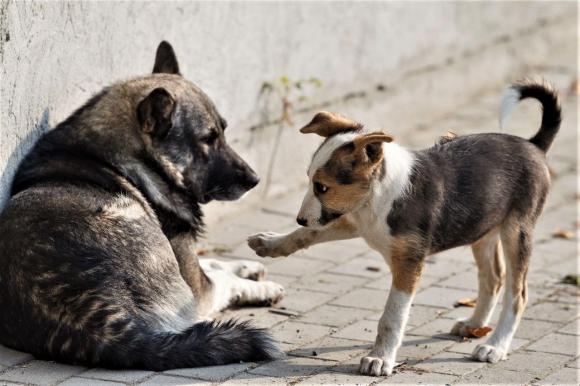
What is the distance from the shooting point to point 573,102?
1209cm

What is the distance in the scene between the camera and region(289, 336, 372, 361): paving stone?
5.76 metres

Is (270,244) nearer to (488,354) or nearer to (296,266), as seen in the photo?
(488,354)

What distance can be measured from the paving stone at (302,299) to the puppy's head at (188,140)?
0.73 metres

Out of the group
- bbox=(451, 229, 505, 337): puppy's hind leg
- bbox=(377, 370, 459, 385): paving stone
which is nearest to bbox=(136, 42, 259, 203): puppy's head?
bbox=(451, 229, 505, 337): puppy's hind leg

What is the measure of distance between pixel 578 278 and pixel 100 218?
3402 mm

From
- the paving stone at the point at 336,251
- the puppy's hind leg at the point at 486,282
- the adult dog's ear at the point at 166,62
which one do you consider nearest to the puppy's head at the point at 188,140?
the adult dog's ear at the point at 166,62

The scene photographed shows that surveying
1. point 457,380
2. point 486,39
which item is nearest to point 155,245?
point 457,380

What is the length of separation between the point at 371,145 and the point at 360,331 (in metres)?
1.34

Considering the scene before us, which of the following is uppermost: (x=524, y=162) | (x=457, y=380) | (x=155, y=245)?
(x=524, y=162)

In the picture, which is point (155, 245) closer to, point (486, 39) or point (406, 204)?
point (406, 204)

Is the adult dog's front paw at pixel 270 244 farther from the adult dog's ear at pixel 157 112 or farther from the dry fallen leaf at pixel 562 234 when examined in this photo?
the dry fallen leaf at pixel 562 234

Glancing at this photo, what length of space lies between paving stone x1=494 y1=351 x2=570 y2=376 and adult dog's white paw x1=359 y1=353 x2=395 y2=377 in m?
0.64

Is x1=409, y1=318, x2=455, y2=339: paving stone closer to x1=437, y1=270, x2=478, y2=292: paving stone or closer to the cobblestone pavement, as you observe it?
the cobblestone pavement

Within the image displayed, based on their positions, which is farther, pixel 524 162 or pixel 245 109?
pixel 245 109
